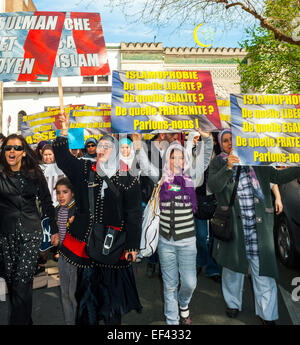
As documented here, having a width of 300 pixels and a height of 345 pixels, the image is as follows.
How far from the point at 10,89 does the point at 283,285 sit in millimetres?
24813

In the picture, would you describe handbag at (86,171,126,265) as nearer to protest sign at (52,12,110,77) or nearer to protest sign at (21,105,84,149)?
protest sign at (52,12,110,77)

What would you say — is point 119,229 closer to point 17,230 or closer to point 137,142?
point 17,230

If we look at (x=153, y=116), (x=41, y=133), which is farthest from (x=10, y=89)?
(x=153, y=116)

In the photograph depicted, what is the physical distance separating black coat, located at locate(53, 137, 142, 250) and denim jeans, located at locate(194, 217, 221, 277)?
2110 millimetres

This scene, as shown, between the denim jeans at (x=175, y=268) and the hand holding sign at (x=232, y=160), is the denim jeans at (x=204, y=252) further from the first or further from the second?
the hand holding sign at (x=232, y=160)

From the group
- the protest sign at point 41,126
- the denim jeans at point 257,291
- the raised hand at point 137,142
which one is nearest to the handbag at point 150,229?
the denim jeans at point 257,291

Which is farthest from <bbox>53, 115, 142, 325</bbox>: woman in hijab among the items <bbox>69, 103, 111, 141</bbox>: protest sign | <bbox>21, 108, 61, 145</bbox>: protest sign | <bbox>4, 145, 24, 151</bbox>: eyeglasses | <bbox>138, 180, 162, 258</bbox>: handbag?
<bbox>21, 108, 61, 145</bbox>: protest sign

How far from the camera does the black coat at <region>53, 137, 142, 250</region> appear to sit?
332cm

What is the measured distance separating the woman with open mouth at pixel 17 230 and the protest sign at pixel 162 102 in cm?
136

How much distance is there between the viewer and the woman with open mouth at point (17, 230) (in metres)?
3.43

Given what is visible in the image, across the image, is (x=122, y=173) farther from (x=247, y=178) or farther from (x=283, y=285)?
(x=283, y=285)

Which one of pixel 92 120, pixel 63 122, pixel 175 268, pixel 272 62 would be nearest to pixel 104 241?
pixel 175 268

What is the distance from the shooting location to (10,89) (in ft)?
82.4

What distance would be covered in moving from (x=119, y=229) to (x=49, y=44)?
2.82 meters
